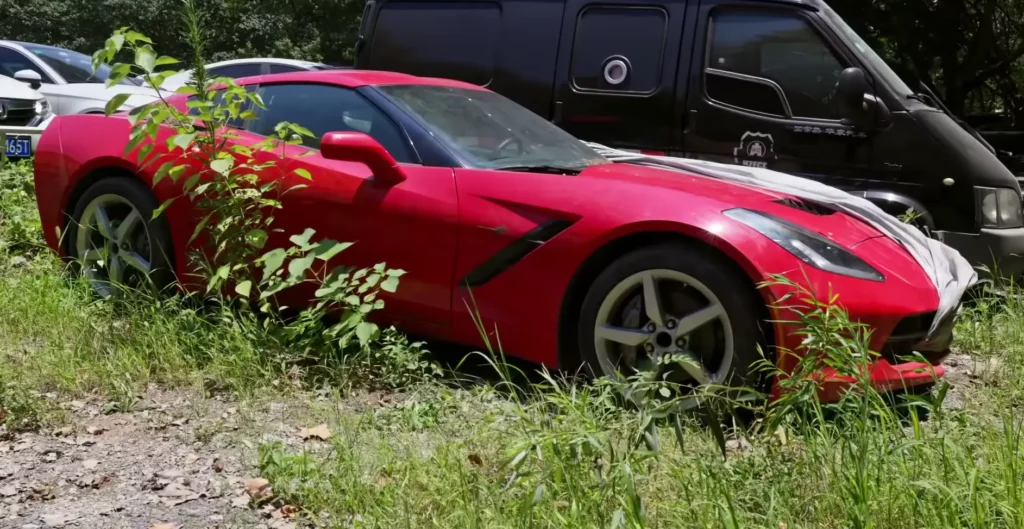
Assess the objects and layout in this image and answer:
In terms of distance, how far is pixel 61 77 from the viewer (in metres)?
10.1

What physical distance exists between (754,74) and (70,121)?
12.5 feet

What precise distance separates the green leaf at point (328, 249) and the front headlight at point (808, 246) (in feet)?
5.00

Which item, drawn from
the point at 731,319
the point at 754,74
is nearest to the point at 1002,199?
the point at 754,74

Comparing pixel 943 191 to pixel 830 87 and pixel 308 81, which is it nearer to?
pixel 830 87

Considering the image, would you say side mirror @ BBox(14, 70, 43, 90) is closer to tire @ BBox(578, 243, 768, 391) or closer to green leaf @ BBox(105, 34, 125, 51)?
green leaf @ BBox(105, 34, 125, 51)

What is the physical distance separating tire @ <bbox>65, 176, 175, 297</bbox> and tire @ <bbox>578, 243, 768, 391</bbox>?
2131 millimetres

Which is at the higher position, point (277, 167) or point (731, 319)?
point (277, 167)

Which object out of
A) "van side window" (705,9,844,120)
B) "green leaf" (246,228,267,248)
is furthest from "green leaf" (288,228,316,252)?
"van side window" (705,9,844,120)

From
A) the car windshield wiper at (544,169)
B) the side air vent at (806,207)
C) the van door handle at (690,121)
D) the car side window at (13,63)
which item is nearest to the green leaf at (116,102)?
the car windshield wiper at (544,169)

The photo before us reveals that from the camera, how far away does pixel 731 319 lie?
126 inches

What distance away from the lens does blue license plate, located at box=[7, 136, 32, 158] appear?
7363mm

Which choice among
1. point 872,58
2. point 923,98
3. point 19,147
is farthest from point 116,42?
point 923,98

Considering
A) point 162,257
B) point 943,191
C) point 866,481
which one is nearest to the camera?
point 866,481

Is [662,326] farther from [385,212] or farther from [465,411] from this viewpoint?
[385,212]
